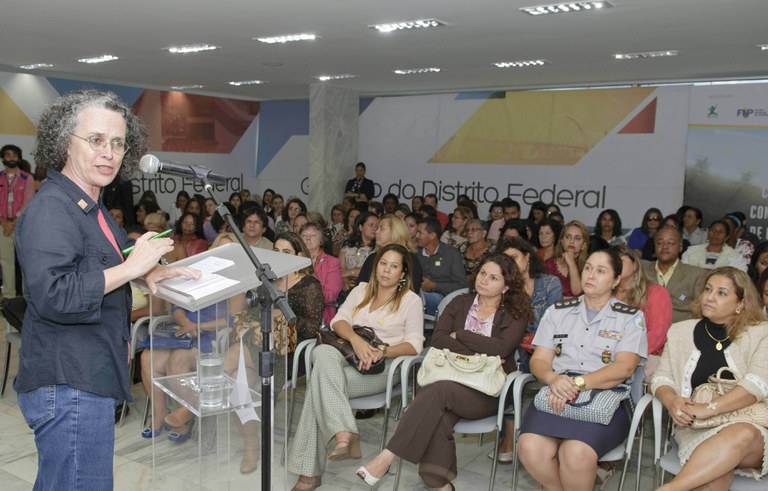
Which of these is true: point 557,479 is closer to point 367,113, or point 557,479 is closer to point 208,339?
point 208,339

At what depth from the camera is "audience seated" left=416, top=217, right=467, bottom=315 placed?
18.2 ft

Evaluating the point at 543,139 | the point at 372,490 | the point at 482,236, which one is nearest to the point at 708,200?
the point at 543,139

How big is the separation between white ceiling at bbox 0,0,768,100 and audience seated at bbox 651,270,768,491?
125 inches

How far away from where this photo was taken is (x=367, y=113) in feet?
41.6

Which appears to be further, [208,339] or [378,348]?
[378,348]

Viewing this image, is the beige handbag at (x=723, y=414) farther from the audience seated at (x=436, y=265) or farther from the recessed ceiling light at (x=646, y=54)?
the recessed ceiling light at (x=646, y=54)

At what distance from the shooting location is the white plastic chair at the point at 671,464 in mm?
2688

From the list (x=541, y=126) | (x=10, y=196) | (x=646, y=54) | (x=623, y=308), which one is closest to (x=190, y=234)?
(x=10, y=196)

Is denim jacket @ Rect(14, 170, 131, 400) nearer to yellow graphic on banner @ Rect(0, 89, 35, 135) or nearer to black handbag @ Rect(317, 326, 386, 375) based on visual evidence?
black handbag @ Rect(317, 326, 386, 375)

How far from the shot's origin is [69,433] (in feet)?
5.66

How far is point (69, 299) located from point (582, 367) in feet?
7.97

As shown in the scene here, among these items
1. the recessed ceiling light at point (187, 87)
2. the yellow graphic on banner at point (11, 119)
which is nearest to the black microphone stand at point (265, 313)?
the yellow graphic on banner at point (11, 119)

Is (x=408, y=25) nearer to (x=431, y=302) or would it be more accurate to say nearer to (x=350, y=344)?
(x=431, y=302)

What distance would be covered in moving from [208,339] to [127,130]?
631 millimetres
